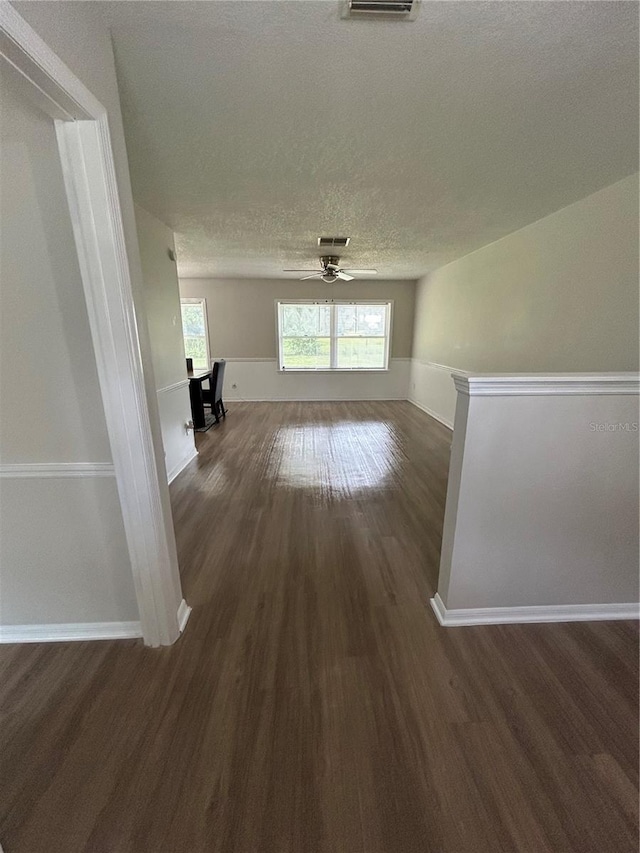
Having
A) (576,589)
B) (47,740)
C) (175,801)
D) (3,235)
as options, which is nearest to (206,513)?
(47,740)

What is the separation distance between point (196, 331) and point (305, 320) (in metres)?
2.23

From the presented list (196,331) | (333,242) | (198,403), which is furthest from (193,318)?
(333,242)

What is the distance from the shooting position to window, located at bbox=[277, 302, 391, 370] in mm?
6379

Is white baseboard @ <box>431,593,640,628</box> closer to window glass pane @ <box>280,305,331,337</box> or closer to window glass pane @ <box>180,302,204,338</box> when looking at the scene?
window glass pane @ <box>280,305,331,337</box>

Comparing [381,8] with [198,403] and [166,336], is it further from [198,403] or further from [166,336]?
[198,403]

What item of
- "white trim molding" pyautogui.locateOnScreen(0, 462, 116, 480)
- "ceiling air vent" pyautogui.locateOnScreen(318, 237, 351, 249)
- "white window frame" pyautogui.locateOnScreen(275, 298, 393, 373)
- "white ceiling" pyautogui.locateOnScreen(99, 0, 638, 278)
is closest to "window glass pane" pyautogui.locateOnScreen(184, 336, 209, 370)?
"white window frame" pyautogui.locateOnScreen(275, 298, 393, 373)

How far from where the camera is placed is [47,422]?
1.29 meters

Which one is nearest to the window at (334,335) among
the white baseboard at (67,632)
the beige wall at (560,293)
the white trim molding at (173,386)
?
the beige wall at (560,293)

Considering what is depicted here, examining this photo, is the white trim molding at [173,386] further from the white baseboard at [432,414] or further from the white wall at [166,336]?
the white baseboard at [432,414]

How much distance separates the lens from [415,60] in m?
1.19

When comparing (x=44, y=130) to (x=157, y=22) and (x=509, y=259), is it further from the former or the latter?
(x=509, y=259)

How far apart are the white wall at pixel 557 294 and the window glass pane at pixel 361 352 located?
2019 millimetres

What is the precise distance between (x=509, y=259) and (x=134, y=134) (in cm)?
343

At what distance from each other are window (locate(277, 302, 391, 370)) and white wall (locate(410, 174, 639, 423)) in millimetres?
1937
